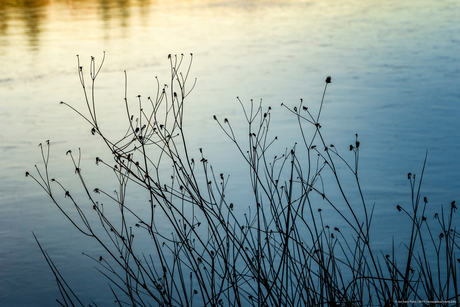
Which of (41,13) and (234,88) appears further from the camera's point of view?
(41,13)

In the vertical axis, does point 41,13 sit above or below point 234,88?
above

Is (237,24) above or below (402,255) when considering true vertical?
above

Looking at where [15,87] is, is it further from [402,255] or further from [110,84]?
[402,255]

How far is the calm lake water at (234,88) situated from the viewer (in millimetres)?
3725

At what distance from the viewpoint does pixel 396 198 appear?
389cm

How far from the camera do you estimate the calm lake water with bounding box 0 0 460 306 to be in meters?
3.72

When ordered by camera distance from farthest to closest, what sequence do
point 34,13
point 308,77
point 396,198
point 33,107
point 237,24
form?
point 34,13
point 237,24
point 308,77
point 33,107
point 396,198

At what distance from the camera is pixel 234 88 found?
21.6 ft

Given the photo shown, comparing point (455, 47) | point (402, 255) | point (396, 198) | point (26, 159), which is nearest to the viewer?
point (402, 255)

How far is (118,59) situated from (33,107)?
7.74 feet

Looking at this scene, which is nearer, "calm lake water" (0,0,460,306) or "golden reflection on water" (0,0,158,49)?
"calm lake water" (0,0,460,306)

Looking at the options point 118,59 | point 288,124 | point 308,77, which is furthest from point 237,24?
point 288,124

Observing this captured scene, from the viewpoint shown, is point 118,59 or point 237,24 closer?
point 118,59

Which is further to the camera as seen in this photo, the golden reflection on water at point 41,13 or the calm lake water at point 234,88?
the golden reflection on water at point 41,13
